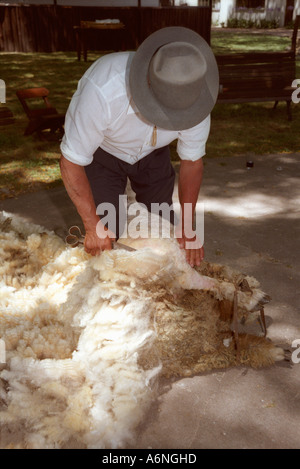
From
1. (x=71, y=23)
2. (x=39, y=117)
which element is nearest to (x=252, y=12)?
(x=71, y=23)

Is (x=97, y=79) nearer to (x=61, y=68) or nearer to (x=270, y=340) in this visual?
(x=270, y=340)

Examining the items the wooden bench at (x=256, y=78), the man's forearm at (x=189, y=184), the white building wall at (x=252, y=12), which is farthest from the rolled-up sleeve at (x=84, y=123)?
the white building wall at (x=252, y=12)

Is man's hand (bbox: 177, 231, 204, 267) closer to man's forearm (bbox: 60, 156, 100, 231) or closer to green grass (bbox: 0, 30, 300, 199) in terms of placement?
man's forearm (bbox: 60, 156, 100, 231)

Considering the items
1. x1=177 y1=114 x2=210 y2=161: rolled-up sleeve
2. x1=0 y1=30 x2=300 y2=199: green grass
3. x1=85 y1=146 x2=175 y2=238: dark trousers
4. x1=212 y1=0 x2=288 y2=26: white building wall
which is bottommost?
x1=0 y1=30 x2=300 y2=199: green grass

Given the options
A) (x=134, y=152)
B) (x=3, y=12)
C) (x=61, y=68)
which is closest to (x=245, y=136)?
(x=134, y=152)

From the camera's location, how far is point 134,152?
3113 millimetres

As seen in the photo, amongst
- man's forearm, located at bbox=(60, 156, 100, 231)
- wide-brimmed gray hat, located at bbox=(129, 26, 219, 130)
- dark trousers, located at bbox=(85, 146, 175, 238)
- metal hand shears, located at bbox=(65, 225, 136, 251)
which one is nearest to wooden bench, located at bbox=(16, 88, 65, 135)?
dark trousers, located at bbox=(85, 146, 175, 238)

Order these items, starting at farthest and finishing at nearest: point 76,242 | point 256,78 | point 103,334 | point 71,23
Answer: point 71,23, point 256,78, point 76,242, point 103,334

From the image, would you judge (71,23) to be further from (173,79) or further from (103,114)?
(173,79)

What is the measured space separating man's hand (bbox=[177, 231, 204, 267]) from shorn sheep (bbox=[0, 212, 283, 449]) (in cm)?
8

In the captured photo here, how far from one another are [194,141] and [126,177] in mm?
649

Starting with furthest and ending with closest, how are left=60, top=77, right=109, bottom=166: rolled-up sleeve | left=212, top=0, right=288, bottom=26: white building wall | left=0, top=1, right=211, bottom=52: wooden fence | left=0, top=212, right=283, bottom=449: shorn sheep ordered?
left=212, top=0, right=288, bottom=26: white building wall < left=0, top=1, right=211, bottom=52: wooden fence < left=60, top=77, right=109, bottom=166: rolled-up sleeve < left=0, top=212, right=283, bottom=449: shorn sheep

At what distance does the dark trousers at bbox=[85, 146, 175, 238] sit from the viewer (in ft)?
10.4

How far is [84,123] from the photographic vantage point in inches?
101
